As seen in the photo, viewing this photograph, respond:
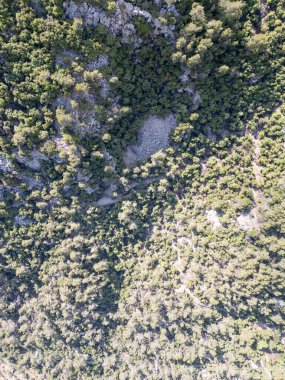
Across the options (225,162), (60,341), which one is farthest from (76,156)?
(60,341)

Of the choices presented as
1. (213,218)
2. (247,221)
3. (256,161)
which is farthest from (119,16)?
(247,221)

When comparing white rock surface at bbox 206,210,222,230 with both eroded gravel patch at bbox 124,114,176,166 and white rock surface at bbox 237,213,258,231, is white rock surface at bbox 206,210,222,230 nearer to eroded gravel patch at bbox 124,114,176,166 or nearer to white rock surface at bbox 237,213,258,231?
white rock surface at bbox 237,213,258,231

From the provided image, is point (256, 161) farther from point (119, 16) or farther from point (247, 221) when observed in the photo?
point (119, 16)

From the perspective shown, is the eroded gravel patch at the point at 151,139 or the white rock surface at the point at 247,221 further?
the eroded gravel patch at the point at 151,139

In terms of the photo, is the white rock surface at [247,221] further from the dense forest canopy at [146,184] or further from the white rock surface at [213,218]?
the white rock surface at [213,218]

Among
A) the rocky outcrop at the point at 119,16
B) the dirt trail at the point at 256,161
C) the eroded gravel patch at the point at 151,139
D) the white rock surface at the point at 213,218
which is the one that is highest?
the rocky outcrop at the point at 119,16

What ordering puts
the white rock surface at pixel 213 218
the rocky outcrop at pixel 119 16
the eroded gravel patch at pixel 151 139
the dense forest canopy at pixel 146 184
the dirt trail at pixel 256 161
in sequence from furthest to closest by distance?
the eroded gravel patch at pixel 151 139, the white rock surface at pixel 213 218, the dirt trail at pixel 256 161, the dense forest canopy at pixel 146 184, the rocky outcrop at pixel 119 16

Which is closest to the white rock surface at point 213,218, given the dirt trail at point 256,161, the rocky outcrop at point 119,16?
the dirt trail at point 256,161

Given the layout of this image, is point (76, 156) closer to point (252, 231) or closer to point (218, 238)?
point (218, 238)
